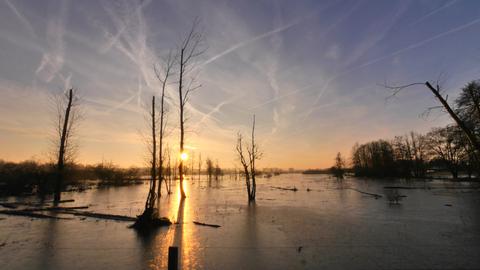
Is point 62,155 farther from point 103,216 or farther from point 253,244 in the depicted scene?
point 253,244

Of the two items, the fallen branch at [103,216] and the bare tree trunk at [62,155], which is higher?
the bare tree trunk at [62,155]

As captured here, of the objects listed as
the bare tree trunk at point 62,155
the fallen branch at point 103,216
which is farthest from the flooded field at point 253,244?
the bare tree trunk at point 62,155

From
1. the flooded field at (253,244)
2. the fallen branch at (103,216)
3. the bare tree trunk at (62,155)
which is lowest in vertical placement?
the flooded field at (253,244)

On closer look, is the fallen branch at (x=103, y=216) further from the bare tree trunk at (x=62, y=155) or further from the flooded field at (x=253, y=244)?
the bare tree trunk at (x=62, y=155)

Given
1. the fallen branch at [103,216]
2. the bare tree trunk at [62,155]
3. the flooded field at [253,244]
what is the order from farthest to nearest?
the bare tree trunk at [62,155] → the fallen branch at [103,216] → the flooded field at [253,244]

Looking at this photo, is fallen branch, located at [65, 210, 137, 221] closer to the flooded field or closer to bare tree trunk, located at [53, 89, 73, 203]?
the flooded field

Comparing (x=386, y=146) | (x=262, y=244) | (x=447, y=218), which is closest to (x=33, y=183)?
(x=262, y=244)

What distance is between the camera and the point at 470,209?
59.8 feet

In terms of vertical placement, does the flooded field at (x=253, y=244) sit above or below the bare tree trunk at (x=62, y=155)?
below

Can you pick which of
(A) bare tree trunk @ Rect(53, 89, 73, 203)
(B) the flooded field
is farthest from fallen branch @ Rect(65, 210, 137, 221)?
(A) bare tree trunk @ Rect(53, 89, 73, 203)

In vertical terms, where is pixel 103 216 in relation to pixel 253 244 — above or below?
above

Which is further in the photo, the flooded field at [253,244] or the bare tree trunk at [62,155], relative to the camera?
the bare tree trunk at [62,155]

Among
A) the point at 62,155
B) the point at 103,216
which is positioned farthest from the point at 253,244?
the point at 62,155

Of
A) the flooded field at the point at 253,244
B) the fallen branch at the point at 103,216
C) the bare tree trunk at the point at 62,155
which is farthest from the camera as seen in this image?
the bare tree trunk at the point at 62,155
